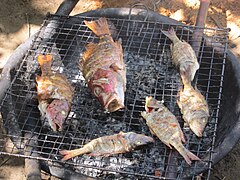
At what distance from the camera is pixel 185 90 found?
3555mm

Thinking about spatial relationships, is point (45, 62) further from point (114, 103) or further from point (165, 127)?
point (165, 127)

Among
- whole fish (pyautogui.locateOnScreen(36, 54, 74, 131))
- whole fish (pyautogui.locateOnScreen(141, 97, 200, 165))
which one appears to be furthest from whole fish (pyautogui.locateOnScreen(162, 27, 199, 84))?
whole fish (pyautogui.locateOnScreen(36, 54, 74, 131))

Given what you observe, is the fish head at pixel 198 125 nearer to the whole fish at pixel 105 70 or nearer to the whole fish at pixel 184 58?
the whole fish at pixel 184 58

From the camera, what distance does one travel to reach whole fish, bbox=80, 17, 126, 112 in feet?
11.2

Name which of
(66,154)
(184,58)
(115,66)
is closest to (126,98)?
(115,66)

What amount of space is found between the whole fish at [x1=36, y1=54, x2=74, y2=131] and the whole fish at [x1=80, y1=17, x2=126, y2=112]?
0.24m

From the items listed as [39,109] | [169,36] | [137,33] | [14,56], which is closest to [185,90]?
Result: [169,36]

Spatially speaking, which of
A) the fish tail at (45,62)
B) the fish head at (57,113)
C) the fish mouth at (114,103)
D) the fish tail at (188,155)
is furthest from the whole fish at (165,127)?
the fish tail at (45,62)

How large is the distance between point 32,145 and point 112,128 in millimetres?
901

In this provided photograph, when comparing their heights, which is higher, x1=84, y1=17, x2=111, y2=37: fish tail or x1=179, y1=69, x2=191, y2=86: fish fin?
x1=84, y1=17, x2=111, y2=37: fish tail

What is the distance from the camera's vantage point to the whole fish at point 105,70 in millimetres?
3418

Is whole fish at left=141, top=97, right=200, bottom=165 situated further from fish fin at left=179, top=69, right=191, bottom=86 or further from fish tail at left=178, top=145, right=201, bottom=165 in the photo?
fish fin at left=179, top=69, right=191, bottom=86

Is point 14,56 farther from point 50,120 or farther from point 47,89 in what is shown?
point 50,120

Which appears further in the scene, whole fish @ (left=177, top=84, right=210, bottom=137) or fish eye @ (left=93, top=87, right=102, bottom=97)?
fish eye @ (left=93, top=87, right=102, bottom=97)
